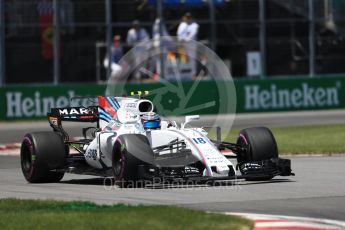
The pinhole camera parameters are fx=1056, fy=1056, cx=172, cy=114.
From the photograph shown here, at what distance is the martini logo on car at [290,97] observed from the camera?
3506 cm

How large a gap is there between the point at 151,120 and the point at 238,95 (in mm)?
19763

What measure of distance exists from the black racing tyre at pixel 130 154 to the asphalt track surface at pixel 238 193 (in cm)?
19

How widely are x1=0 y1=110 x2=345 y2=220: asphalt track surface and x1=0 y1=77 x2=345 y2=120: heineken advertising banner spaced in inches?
540

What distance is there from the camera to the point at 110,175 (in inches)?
592

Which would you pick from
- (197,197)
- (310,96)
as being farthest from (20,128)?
(197,197)

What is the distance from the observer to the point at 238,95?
34.8 meters

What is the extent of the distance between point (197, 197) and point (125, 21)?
22.5m

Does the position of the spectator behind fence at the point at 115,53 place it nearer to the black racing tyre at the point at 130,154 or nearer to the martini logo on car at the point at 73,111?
the martini logo on car at the point at 73,111

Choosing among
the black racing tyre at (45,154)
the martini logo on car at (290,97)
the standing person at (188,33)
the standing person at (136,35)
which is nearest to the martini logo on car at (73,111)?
the black racing tyre at (45,154)

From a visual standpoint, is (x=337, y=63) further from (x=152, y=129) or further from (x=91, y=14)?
(x=152, y=129)

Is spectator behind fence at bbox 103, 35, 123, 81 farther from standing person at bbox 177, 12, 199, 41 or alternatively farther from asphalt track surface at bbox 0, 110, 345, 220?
asphalt track surface at bbox 0, 110, 345, 220

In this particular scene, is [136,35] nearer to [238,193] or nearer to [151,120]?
[151,120]

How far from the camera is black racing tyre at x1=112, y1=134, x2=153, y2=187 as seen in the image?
14.1m

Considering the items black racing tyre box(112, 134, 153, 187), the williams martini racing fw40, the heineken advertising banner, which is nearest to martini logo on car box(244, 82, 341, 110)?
the heineken advertising banner
